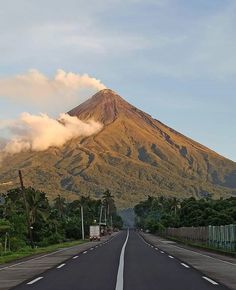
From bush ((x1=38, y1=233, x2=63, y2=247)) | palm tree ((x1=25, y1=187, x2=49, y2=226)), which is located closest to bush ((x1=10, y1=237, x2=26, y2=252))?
palm tree ((x1=25, y1=187, x2=49, y2=226))

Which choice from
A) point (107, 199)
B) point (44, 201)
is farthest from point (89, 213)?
point (44, 201)

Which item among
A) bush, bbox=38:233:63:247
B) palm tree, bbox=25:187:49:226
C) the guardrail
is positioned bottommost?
bush, bbox=38:233:63:247

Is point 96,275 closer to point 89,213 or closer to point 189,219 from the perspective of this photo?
point 189,219

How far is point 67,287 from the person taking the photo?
48.4ft

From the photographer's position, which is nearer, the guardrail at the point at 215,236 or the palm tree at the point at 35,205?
the guardrail at the point at 215,236

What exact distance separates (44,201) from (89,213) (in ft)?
230

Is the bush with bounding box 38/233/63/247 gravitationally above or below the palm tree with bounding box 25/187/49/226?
below

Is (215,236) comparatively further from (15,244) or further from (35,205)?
(35,205)

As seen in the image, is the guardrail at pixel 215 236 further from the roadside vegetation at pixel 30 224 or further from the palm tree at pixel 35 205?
the palm tree at pixel 35 205

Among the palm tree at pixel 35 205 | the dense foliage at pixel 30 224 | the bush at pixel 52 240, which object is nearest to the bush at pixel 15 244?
the dense foliage at pixel 30 224

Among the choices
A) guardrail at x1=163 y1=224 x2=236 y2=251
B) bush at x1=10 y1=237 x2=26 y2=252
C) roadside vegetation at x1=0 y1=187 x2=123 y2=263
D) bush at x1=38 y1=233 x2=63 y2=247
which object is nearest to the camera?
guardrail at x1=163 y1=224 x2=236 y2=251

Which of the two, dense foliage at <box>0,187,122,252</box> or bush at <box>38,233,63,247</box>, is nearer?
dense foliage at <box>0,187,122,252</box>

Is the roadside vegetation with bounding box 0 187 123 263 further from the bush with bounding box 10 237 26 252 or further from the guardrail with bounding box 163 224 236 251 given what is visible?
the guardrail with bounding box 163 224 236 251

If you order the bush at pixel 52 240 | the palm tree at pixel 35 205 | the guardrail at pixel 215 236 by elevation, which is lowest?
the bush at pixel 52 240
